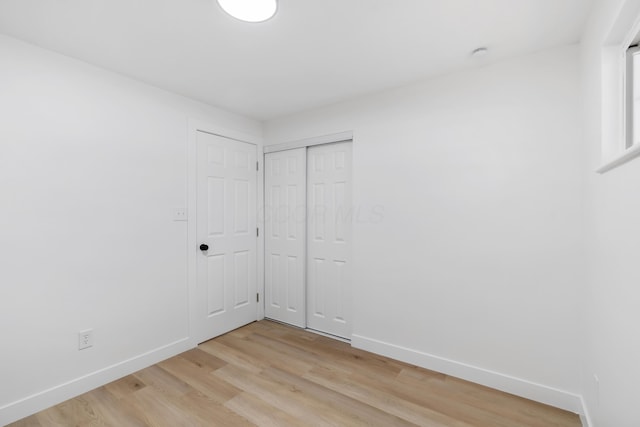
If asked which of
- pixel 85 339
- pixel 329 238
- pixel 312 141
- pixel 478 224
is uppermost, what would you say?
pixel 312 141

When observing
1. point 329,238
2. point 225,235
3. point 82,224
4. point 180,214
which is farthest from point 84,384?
point 329,238

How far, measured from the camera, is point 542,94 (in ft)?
6.39

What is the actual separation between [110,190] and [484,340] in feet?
9.88

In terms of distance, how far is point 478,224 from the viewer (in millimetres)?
2166

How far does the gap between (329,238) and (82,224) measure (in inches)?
79.8

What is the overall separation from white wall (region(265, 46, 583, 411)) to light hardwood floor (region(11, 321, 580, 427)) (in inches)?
8.7

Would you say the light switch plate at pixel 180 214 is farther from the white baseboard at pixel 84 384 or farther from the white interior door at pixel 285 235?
the white baseboard at pixel 84 384

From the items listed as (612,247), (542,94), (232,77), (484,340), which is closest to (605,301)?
(612,247)

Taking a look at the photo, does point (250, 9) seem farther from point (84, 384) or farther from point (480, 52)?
point (84, 384)

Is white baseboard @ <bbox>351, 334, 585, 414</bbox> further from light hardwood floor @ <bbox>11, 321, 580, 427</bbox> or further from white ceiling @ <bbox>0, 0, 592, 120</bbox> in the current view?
white ceiling @ <bbox>0, 0, 592, 120</bbox>

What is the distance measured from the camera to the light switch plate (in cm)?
260

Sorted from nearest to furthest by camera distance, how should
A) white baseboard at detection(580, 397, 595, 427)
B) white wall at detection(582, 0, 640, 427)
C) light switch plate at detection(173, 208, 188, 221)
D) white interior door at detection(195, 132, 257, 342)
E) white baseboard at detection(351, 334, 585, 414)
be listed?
white wall at detection(582, 0, 640, 427) → white baseboard at detection(580, 397, 595, 427) → white baseboard at detection(351, 334, 585, 414) → light switch plate at detection(173, 208, 188, 221) → white interior door at detection(195, 132, 257, 342)

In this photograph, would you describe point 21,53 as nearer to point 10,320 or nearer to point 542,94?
point 10,320

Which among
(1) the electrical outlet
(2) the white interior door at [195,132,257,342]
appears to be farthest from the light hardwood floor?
(2) the white interior door at [195,132,257,342]
